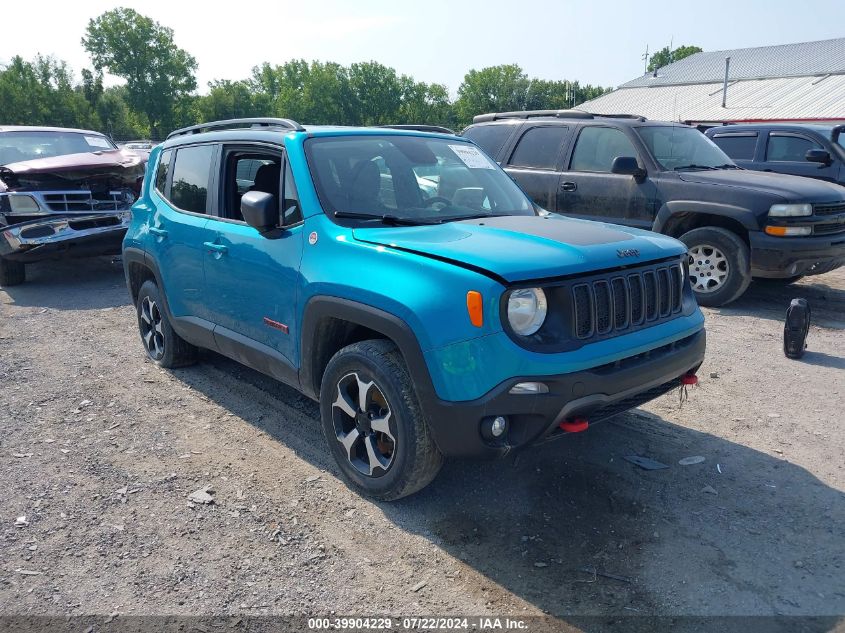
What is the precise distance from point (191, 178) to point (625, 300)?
3294mm

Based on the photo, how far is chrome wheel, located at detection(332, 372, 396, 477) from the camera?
3.39 metres

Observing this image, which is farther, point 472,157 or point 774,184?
point 774,184

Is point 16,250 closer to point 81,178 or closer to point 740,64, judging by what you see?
point 81,178

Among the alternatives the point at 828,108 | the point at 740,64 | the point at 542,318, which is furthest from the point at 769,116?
the point at 542,318

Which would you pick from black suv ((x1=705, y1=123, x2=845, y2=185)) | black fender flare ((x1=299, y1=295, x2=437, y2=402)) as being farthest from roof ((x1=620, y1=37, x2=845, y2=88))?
black fender flare ((x1=299, y1=295, x2=437, y2=402))

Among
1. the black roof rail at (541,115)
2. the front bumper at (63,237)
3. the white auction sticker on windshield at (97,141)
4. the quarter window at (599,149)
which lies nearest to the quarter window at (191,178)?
the front bumper at (63,237)

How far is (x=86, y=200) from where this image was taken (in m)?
9.06

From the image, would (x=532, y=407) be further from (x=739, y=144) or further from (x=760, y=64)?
(x=760, y=64)

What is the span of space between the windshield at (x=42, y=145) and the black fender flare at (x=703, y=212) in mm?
8386

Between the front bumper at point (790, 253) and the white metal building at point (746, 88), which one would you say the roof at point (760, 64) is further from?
the front bumper at point (790, 253)

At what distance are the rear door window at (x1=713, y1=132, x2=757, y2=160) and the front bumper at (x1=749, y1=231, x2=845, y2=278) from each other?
413 centimetres

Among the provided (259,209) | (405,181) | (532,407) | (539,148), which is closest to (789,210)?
(539,148)

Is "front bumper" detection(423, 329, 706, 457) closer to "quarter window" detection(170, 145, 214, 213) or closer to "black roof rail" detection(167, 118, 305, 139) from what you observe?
"black roof rail" detection(167, 118, 305, 139)

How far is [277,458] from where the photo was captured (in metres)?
4.11
